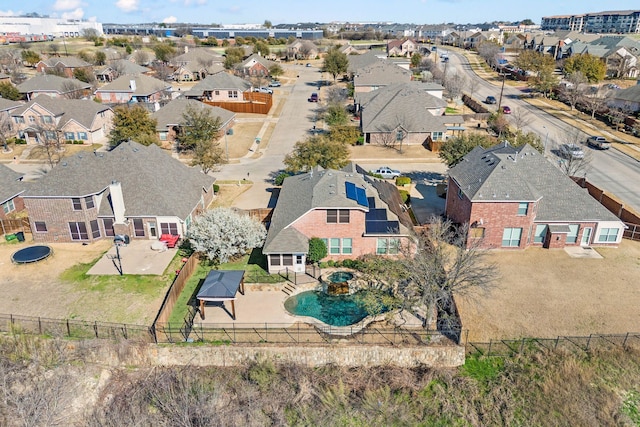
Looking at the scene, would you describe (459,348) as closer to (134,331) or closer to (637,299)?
(637,299)

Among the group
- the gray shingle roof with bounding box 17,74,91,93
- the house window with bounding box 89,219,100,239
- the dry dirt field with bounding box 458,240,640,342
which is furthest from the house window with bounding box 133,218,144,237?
the gray shingle roof with bounding box 17,74,91,93

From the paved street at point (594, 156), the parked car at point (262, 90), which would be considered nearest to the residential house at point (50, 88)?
the parked car at point (262, 90)

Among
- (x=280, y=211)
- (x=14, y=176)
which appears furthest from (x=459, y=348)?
(x=14, y=176)

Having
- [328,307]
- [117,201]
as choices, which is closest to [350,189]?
[328,307]

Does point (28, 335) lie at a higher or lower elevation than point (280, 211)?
lower

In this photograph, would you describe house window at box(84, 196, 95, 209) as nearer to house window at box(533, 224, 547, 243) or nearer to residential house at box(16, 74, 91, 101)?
house window at box(533, 224, 547, 243)

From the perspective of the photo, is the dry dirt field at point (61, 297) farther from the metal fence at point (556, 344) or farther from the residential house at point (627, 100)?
the residential house at point (627, 100)
